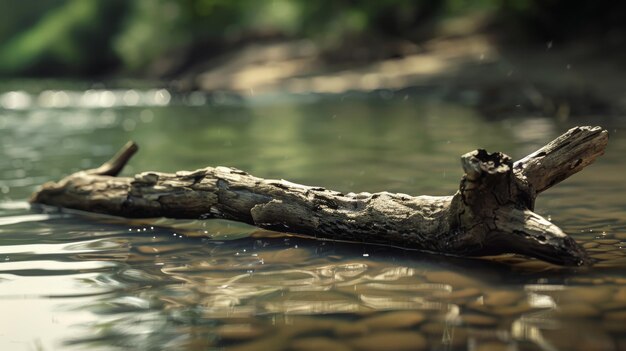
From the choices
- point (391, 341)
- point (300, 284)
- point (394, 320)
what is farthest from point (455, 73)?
point (391, 341)

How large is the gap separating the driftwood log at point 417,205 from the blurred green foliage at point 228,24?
73.2ft

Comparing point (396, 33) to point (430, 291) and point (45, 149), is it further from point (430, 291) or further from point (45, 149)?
point (430, 291)

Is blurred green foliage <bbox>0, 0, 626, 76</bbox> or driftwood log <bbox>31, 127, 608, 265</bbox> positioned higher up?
blurred green foliage <bbox>0, 0, 626, 76</bbox>

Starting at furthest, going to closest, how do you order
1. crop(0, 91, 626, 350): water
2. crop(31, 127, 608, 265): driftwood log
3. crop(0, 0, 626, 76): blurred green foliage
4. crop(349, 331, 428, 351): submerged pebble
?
crop(0, 0, 626, 76): blurred green foliage → crop(31, 127, 608, 265): driftwood log → crop(0, 91, 626, 350): water → crop(349, 331, 428, 351): submerged pebble

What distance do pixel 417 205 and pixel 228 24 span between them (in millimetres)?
44328

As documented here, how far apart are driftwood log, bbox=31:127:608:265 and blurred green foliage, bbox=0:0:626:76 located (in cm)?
2230

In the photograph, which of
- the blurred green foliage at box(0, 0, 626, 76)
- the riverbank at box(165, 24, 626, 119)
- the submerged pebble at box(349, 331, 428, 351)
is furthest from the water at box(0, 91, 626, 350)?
the blurred green foliage at box(0, 0, 626, 76)

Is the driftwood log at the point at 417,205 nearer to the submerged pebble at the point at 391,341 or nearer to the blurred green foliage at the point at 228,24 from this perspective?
the submerged pebble at the point at 391,341

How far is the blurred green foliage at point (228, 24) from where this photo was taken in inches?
1080

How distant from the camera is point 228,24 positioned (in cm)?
4800

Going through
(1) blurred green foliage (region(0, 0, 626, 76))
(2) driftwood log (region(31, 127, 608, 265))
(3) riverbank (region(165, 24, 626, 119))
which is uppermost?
(1) blurred green foliage (region(0, 0, 626, 76))

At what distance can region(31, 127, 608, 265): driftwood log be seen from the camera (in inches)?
180

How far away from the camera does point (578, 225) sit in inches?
238

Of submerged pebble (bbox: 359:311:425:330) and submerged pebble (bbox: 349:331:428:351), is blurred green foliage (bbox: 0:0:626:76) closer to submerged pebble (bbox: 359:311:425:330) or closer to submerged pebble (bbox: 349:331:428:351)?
submerged pebble (bbox: 359:311:425:330)
